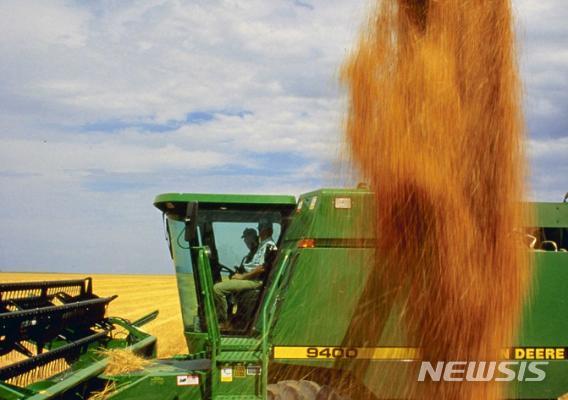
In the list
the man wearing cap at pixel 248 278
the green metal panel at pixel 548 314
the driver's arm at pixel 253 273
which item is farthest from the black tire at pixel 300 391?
the green metal panel at pixel 548 314

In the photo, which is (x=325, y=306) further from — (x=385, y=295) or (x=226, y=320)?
(x=226, y=320)

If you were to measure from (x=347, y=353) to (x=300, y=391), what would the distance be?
17.3 inches

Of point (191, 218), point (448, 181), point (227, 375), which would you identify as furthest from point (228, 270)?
point (448, 181)

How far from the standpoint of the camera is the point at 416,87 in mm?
4801

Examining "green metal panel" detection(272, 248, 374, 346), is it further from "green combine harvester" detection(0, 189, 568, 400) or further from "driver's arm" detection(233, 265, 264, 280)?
"driver's arm" detection(233, 265, 264, 280)

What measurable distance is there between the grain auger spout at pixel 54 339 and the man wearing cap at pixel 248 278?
1132 millimetres

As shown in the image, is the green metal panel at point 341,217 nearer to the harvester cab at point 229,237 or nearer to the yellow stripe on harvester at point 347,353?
the harvester cab at point 229,237

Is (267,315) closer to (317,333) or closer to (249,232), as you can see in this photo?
(317,333)

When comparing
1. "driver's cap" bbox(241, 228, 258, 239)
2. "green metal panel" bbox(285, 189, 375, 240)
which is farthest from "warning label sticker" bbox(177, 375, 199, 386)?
"green metal panel" bbox(285, 189, 375, 240)

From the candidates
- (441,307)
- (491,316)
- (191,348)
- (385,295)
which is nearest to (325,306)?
(385,295)

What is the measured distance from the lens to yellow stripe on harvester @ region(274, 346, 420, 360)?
5.02m

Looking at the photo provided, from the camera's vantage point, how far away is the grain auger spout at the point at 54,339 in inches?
206

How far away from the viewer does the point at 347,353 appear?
5062 mm

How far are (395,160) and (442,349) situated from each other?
1411mm
